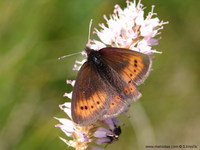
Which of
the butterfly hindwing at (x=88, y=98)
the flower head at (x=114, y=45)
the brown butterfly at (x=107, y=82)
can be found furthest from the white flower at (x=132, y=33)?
the butterfly hindwing at (x=88, y=98)

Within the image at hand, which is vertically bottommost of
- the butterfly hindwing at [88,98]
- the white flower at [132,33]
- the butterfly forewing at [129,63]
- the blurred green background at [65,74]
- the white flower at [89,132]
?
the white flower at [89,132]

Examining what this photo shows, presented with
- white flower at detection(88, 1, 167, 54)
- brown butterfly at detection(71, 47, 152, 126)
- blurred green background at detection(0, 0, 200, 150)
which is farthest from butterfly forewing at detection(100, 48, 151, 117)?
blurred green background at detection(0, 0, 200, 150)

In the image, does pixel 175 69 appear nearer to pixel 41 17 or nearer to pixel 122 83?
pixel 41 17

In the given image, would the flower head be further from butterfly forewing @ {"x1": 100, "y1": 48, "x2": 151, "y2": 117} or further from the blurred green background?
the blurred green background

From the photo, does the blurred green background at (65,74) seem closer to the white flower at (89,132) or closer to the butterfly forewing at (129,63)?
the white flower at (89,132)

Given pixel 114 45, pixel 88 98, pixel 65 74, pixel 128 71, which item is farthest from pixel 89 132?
pixel 65 74

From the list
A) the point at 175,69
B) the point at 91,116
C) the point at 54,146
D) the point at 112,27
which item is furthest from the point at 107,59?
the point at 175,69
